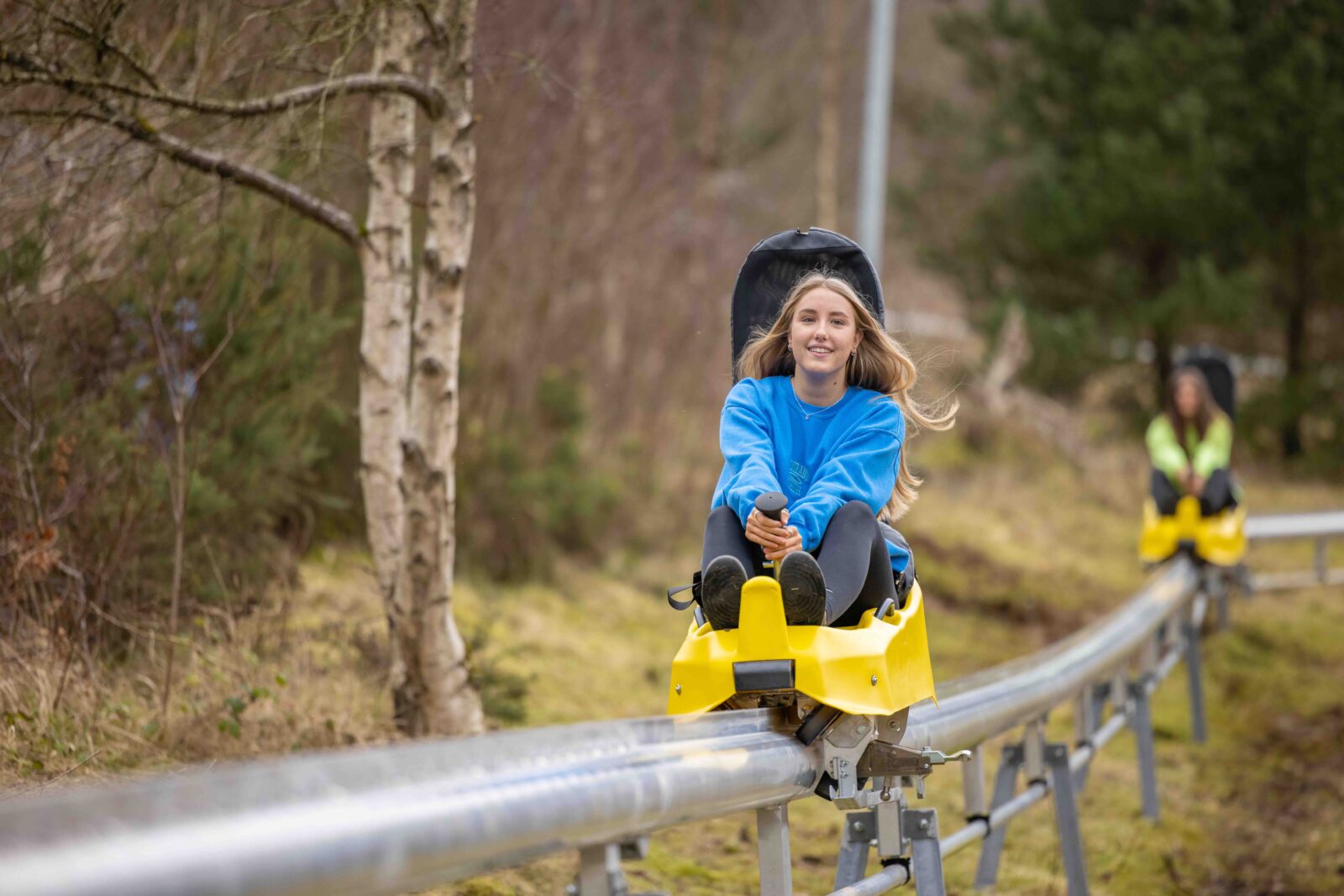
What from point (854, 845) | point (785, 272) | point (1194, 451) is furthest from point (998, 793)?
point (1194, 451)

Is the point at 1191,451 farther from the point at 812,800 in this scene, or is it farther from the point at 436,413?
the point at 436,413

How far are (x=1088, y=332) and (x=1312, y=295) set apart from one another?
144 inches

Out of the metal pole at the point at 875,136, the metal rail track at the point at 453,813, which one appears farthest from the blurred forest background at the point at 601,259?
the metal rail track at the point at 453,813

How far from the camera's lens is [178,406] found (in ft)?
14.7

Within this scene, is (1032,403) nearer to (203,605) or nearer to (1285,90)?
(1285,90)

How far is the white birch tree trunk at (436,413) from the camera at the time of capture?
15.5ft

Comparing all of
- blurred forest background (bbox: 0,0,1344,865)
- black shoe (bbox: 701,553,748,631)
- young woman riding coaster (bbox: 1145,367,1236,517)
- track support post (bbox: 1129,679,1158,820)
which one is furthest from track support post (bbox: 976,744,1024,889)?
young woman riding coaster (bbox: 1145,367,1236,517)

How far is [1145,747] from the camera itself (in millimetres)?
6375

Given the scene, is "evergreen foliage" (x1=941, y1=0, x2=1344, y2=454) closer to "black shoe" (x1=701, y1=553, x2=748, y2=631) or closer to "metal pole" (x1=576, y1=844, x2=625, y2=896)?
"black shoe" (x1=701, y1=553, x2=748, y2=631)

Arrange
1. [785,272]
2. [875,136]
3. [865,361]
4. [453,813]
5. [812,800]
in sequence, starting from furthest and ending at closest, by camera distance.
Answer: [875,136], [812,800], [785,272], [865,361], [453,813]

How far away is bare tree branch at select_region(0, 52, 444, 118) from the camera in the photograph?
372cm

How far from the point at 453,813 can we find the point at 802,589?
4.49 feet

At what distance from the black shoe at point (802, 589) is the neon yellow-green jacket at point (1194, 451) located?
6.94 meters

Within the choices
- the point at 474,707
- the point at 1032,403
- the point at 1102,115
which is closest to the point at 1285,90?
the point at 1102,115
